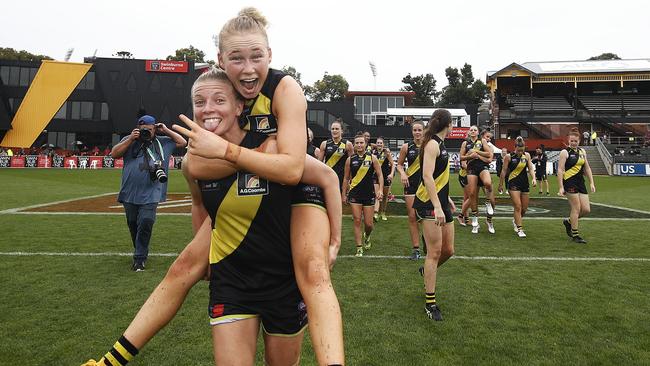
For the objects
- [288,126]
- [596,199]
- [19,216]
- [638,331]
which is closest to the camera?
[288,126]

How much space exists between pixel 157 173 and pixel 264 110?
4.55m

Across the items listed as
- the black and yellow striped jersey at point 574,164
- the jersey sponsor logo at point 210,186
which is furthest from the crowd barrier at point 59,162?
the jersey sponsor logo at point 210,186

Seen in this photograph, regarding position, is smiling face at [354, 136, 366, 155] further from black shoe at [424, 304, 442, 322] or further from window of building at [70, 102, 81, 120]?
window of building at [70, 102, 81, 120]

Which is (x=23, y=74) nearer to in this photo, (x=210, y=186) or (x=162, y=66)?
(x=162, y=66)

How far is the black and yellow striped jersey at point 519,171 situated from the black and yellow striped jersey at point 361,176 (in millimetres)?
3884

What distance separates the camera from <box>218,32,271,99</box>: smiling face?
2107 millimetres

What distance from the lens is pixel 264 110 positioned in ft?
7.33

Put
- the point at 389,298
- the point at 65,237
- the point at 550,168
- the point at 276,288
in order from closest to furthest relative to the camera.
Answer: the point at 276,288, the point at 389,298, the point at 65,237, the point at 550,168

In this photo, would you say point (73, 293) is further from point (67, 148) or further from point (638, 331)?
point (67, 148)

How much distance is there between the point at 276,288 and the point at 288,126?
838mm

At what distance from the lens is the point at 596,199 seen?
17.7 metres

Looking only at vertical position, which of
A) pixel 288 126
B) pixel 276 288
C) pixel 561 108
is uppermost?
pixel 561 108

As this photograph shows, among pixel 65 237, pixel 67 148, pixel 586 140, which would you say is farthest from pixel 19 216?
pixel 586 140

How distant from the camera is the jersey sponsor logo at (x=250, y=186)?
84.7 inches
